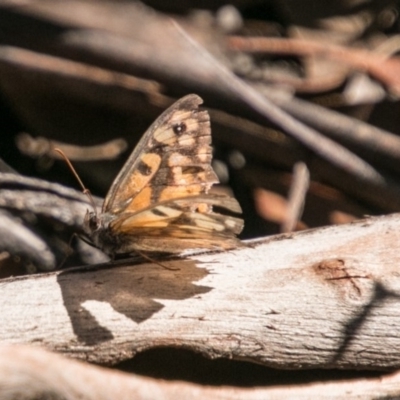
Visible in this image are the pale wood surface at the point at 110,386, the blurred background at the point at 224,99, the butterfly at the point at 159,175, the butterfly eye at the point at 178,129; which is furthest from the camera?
the blurred background at the point at 224,99

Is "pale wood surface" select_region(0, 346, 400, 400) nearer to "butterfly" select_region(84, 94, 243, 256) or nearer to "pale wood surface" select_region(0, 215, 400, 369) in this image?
"pale wood surface" select_region(0, 215, 400, 369)

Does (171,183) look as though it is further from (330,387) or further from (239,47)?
(239,47)

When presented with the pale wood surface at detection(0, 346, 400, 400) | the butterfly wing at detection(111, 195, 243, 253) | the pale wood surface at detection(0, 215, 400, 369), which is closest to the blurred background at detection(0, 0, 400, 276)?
the butterfly wing at detection(111, 195, 243, 253)

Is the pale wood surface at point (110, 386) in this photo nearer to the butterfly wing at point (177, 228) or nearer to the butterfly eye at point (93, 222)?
the butterfly wing at point (177, 228)

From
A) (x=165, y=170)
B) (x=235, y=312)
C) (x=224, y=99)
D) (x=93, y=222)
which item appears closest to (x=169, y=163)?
(x=165, y=170)

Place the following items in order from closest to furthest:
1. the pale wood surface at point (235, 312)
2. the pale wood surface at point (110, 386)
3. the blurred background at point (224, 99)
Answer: the pale wood surface at point (110, 386) < the pale wood surface at point (235, 312) < the blurred background at point (224, 99)

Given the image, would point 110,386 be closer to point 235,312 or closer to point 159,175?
point 235,312

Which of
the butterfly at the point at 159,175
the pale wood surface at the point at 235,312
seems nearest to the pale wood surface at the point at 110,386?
the pale wood surface at the point at 235,312
